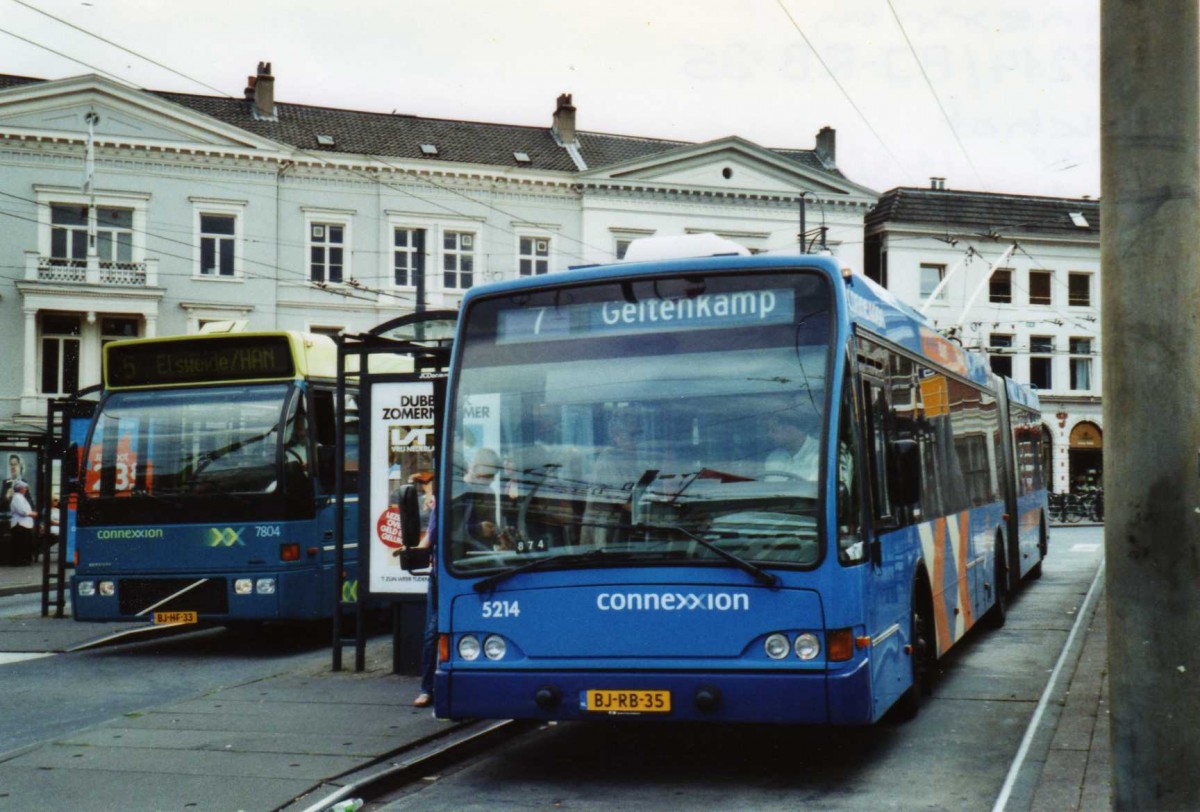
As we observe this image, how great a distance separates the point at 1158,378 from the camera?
4711mm

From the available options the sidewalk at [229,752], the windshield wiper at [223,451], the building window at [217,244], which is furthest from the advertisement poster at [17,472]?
the sidewalk at [229,752]

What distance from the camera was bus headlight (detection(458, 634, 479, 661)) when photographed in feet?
24.3

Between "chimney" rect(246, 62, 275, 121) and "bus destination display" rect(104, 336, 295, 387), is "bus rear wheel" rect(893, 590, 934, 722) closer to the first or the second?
"bus destination display" rect(104, 336, 295, 387)

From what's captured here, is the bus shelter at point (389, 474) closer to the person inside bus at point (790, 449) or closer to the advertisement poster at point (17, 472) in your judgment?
the person inside bus at point (790, 449)

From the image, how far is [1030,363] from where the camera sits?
53594 millimetres

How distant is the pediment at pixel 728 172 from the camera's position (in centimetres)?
4631

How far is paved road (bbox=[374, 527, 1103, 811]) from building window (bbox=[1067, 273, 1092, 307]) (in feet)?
153

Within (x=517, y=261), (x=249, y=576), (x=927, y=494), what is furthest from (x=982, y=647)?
(x=517, y=261)

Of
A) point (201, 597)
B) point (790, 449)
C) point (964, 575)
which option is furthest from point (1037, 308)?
point (790, 449)

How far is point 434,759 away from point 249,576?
547 cm

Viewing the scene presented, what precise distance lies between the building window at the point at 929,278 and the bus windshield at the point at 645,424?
1794 inches

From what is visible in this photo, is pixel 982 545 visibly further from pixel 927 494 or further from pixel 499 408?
pixel 499 408

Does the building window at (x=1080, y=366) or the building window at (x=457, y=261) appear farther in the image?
the building window at (x=1080, y=366)

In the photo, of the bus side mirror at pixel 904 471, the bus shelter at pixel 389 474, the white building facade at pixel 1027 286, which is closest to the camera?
the bus side mirror at pixel 904 471
